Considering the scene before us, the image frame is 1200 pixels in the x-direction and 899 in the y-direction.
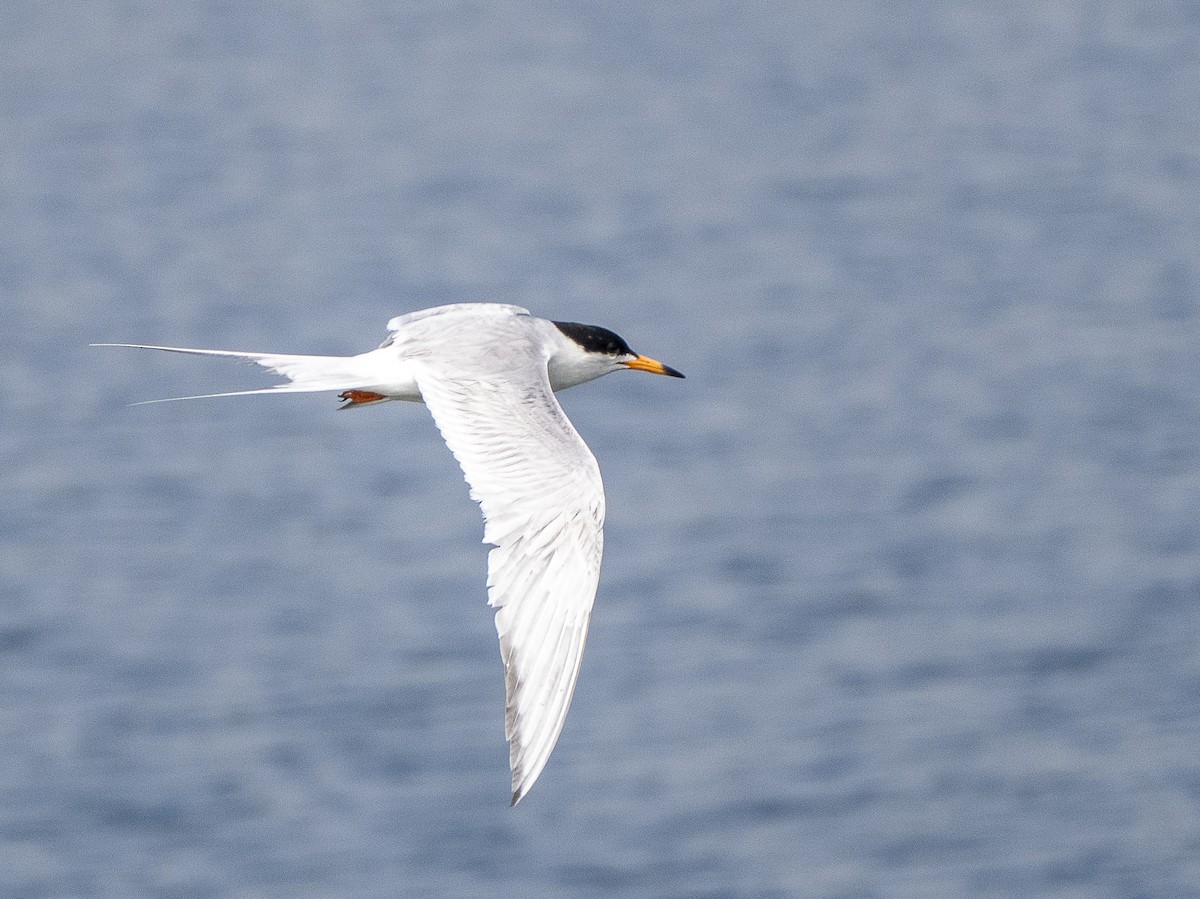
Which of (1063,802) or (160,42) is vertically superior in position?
(160,42)

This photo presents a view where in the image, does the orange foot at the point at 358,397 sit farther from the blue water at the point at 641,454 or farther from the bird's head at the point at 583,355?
the blue water at the point at 641,454

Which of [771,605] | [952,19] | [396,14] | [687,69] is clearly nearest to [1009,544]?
[771,605]

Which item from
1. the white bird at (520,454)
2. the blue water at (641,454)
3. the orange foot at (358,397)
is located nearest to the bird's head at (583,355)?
the white bird at (520,454)

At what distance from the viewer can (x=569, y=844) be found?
9.72m

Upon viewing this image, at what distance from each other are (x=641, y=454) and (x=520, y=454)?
7393 mm

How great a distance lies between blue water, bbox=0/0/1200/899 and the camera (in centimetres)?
995

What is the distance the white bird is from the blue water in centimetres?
356

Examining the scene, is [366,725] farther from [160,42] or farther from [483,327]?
[160,42]

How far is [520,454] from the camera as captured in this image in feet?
18.9

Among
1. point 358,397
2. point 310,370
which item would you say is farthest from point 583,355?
point 310,370

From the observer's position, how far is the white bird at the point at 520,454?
4812 mm

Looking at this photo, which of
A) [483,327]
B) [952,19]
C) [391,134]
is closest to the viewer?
[483,327]

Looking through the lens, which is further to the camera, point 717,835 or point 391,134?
point 391,134

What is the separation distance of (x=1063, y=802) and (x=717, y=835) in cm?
185
